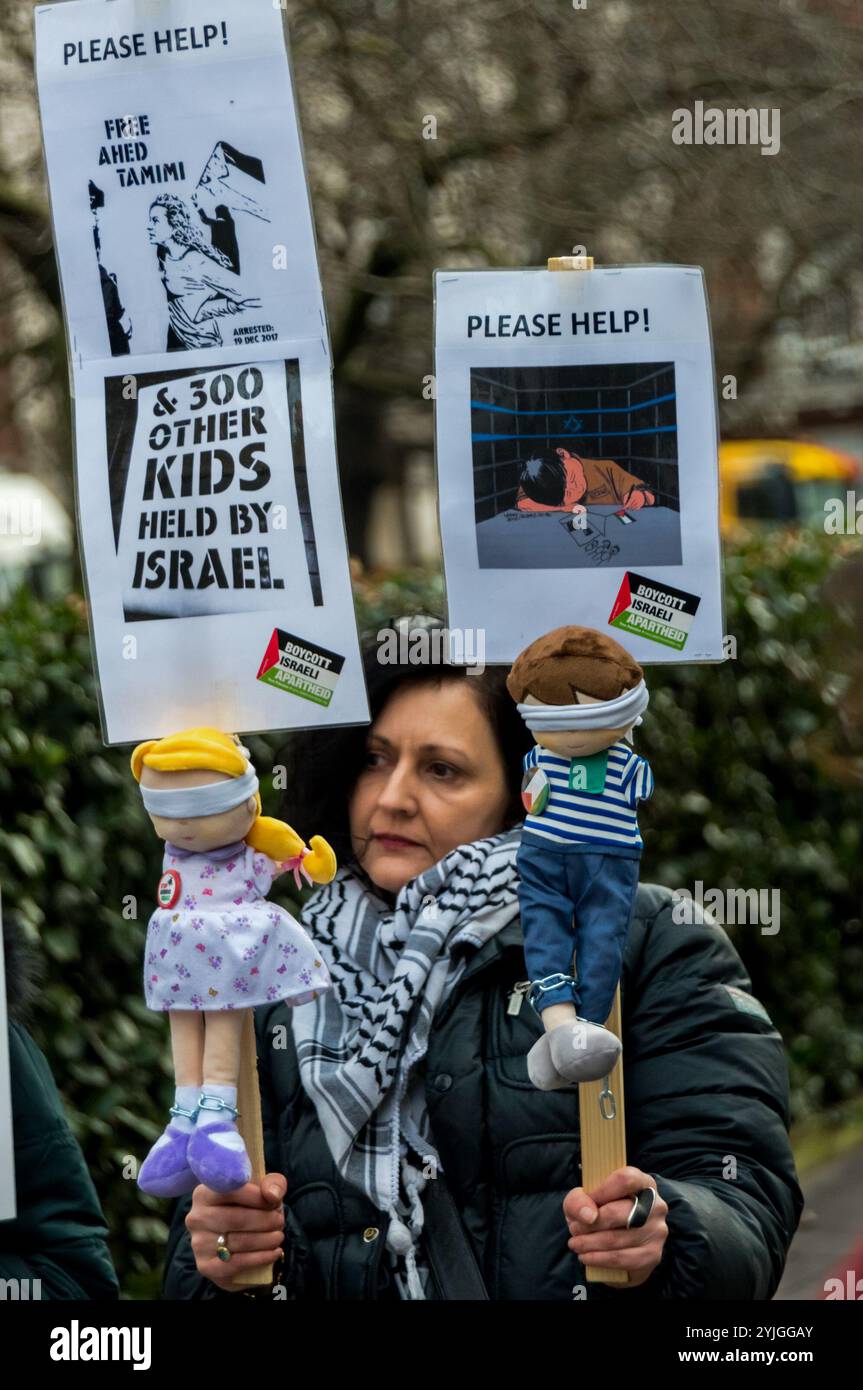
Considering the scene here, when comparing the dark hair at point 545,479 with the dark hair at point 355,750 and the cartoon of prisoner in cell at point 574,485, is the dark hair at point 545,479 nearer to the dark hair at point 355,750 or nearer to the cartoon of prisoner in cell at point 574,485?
the cartoon of prisoner in cell at point 574,485

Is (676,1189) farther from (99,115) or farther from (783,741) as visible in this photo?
(783,741)

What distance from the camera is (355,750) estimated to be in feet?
8.36

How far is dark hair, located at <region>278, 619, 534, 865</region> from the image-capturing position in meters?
2.51

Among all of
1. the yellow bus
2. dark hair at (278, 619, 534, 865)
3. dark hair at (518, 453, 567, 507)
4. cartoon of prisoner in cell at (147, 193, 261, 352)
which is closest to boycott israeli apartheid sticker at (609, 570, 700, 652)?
dark hair at (518, 453, 567, 507)

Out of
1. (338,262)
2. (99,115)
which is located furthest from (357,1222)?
(338,262)

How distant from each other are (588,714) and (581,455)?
0.39 metres

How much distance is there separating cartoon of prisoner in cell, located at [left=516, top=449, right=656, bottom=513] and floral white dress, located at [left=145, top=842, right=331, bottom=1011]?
55 cm

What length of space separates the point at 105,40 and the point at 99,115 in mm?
92

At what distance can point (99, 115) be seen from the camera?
2225 mm

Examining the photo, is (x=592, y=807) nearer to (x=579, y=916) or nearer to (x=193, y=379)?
(x=579, y=916)

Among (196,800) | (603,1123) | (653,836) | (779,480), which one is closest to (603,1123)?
(603,1123)

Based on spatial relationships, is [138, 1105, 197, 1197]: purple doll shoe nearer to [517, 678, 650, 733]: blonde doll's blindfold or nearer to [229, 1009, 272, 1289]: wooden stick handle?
[229, 1009, 272, 1289]: wooden stick handle

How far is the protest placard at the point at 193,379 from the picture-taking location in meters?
2.21

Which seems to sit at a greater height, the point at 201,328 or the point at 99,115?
the point at 99,115
